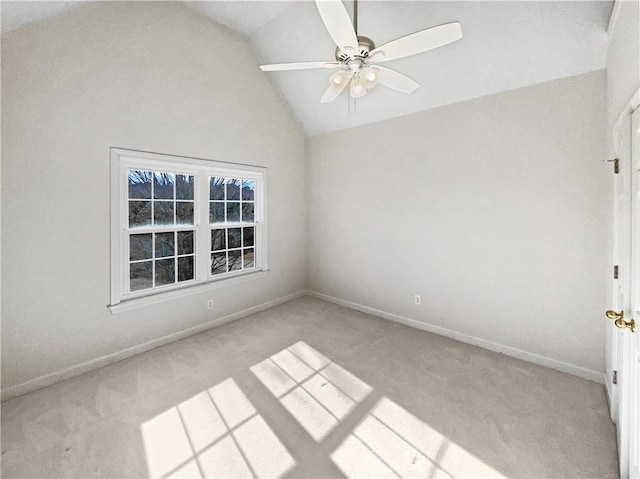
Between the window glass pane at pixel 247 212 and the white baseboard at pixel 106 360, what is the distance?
4.15 feet

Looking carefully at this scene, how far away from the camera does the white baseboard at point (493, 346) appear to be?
8.44ft

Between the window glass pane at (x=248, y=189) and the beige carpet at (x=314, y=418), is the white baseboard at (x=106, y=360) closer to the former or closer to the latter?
the beige carpet at (x=314, y=418)

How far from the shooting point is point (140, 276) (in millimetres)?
3111

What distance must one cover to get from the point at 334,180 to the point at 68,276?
3326 millimetres

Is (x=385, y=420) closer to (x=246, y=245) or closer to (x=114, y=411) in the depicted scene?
(x=114, y=411)

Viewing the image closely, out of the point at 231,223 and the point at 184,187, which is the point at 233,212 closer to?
the point at 231,223

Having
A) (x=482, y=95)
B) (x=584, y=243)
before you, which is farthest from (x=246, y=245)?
(x=584, y=243)

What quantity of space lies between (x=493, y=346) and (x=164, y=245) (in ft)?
12.3

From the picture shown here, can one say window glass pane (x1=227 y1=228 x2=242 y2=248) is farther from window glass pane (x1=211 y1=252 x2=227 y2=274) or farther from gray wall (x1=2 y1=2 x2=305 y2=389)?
gray wall (x1=2 y1=2 x2=305 y2=389)

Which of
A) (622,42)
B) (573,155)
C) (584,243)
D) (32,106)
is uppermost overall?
(622,42)

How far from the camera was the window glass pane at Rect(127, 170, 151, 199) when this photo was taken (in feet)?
9.84

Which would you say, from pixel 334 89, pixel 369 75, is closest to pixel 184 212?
pixel 334 89

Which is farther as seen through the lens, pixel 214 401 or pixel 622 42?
pixel 214 401

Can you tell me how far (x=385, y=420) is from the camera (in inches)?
81.1
